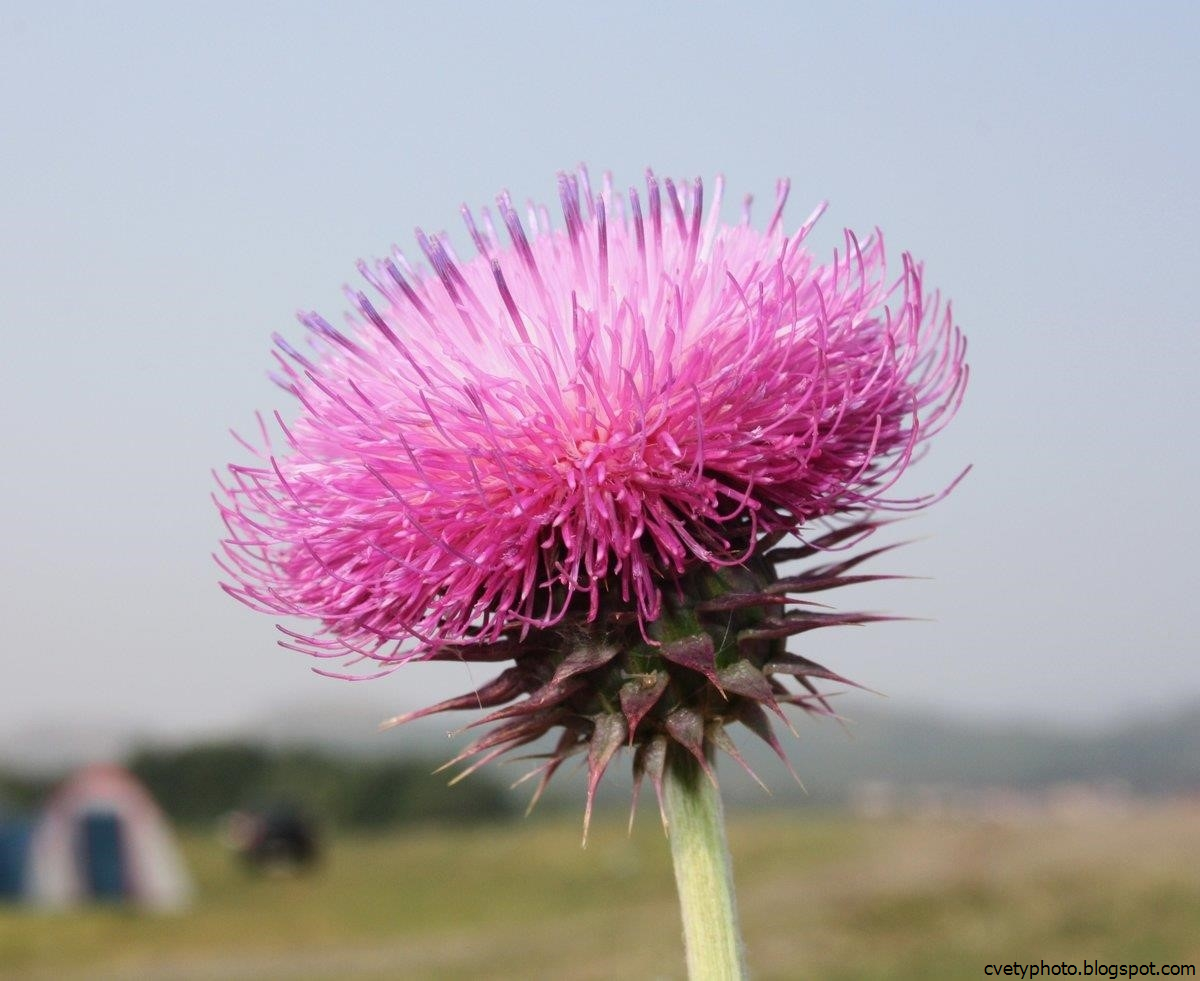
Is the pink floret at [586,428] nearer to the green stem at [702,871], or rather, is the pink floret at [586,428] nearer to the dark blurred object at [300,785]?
the green stem at [702,871]

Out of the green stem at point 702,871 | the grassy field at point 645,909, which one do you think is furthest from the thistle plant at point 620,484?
the grassy field at point 645,909

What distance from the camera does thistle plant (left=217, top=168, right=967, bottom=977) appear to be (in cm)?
403

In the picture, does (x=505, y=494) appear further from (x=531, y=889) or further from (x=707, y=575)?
(x=531, y=889)

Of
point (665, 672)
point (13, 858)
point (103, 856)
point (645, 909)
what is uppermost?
point (665, 672)

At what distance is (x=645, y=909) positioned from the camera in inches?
1556

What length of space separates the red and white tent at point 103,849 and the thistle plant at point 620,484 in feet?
153

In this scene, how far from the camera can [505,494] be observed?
4.14 m

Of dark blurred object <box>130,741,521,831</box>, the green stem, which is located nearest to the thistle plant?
the green stem

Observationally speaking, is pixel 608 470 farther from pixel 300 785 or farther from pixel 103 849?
pixel 300 785

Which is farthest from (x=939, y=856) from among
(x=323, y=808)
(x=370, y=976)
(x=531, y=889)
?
(x=323, y=808)

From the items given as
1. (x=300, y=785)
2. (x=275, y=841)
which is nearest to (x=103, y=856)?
(x=275, y=841)

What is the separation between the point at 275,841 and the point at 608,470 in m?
50.3

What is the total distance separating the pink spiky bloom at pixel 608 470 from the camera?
13.2 feet

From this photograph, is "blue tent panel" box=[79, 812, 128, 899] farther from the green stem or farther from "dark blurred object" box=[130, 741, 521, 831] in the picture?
the green stem
